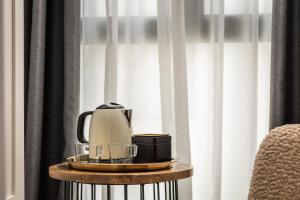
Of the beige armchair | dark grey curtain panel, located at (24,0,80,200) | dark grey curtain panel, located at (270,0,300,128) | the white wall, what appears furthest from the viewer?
dark grey curtain panel, located at (24,0,80,200)

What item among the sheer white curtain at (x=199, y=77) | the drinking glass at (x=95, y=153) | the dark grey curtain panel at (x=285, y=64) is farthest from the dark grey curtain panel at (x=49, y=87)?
the dark grey curtain panel at (x=285, y=64)

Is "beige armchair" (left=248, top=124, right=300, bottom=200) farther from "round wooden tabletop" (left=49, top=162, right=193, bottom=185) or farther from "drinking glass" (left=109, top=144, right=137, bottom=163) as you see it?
"drinking glass" (left=109, top=144, right=137, bottom=163)

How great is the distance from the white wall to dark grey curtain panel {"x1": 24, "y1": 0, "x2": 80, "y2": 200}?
1.69ft

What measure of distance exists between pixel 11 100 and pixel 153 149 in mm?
459

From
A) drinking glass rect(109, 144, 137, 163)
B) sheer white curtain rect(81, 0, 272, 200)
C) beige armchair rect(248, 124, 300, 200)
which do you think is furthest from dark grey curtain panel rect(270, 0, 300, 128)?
drinking glass rect(109, 144, 137, 163)

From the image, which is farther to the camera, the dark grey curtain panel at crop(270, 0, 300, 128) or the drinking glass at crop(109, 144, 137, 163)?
the dark grey curtain panel at crop(270, 0, 300, 128)

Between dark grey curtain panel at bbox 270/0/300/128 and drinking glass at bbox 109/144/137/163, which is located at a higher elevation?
dark grey curtain panel at bbox 270/0/300/128

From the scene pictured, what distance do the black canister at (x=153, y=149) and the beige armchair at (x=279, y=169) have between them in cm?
29

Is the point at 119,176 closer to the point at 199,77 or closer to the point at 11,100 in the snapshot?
the point at 11,100

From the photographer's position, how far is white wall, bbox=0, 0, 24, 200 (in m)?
1.45

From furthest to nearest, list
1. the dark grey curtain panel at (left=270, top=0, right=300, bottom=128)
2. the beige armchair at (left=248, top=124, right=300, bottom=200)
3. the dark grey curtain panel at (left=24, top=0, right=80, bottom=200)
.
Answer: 1. the dark grey curtain panel at (left=24, top=0, right=80, bottom=200)
2. the dark grey curtain panel at (left=270, top=0, right=300, bottom=128)
3. the beige armchair at (left=248, top=124, right=300, bottom=200)

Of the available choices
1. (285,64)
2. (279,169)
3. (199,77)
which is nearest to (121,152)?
(279,169)

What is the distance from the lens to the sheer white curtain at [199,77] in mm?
2088

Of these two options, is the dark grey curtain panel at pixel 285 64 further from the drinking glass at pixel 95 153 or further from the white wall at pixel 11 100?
the white wall at pixel 11 100
